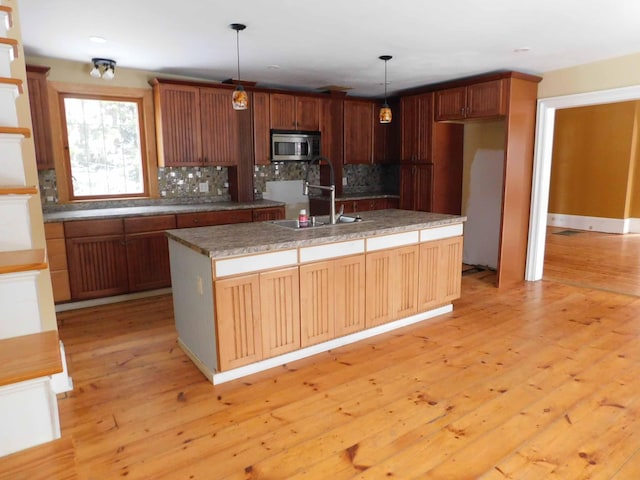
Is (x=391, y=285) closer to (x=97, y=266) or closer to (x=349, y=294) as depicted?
(x=349, y=294)

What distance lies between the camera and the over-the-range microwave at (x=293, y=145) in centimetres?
538

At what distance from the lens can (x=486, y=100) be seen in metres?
4.65

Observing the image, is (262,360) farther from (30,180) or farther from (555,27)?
(555,27)

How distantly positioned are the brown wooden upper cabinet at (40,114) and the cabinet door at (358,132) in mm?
3526

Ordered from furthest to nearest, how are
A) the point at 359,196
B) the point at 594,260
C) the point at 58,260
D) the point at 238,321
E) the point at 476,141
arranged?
1. the point at 359,196
2. the point at 594,260
3. the point at 476,141
4. the point at 58,260
5. the point at 238,321

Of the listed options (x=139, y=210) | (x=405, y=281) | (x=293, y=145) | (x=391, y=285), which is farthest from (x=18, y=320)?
(x=293, y=145)

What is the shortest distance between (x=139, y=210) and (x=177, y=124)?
101cm

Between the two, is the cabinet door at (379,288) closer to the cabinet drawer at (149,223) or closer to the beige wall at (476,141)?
the cabinet drawer at (149,223)

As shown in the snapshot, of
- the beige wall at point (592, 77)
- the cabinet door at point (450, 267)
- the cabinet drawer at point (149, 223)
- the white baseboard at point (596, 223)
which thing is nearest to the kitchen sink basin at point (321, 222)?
the cabinet door at point (450, 267)

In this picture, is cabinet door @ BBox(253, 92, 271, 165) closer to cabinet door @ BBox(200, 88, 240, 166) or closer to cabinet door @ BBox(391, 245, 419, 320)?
cabinet door @ BBox(200, 88, 240, 166)

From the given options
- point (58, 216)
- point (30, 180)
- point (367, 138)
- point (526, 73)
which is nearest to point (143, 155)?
point (58, 216)

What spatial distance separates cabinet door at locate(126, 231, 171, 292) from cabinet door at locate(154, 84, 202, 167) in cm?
88

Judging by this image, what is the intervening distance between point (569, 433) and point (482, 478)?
0.64m

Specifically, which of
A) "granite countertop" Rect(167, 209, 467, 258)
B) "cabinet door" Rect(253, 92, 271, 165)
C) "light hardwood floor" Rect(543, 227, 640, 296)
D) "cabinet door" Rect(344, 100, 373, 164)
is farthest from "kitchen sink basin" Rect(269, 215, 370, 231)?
"light hardwood floor" Rect(543, 227, 640, 296)
